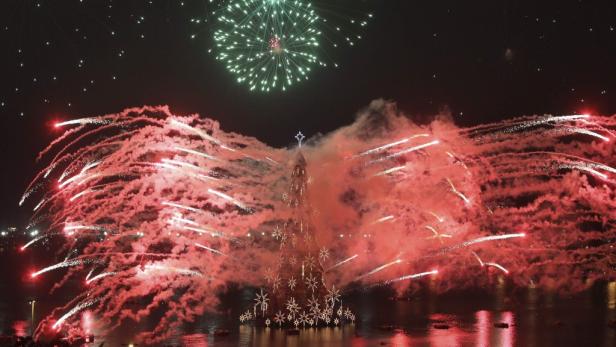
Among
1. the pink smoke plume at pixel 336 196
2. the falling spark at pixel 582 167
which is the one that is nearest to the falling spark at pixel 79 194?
the pink smoke plume at pixel 336 196

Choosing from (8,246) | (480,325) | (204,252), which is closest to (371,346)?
(480,325)

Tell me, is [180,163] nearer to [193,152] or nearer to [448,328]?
[193,152]

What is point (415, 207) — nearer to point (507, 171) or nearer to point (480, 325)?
point (507, 171)

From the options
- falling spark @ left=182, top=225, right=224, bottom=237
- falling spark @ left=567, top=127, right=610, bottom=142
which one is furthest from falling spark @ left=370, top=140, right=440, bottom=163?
falling spark @ left=182, top=225, right=224, bottom=237

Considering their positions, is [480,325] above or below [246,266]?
below

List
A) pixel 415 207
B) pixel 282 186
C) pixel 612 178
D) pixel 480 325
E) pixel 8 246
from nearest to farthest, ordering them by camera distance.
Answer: pixel 480 325
pixel 612 178
pixel 282 186
pixel 415 207
pixel 8 246

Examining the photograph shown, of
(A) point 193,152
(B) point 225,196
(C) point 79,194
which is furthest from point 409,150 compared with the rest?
(C) point 79,194
